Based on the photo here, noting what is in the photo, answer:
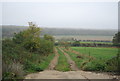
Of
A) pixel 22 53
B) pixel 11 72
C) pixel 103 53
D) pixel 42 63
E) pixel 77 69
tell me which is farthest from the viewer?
pixel 103 53

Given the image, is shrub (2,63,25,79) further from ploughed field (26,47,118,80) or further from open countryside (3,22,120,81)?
ploughed field (26,47,118,80)

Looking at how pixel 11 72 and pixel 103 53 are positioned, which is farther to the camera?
pixel 103 53

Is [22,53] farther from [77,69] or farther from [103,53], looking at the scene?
[103,53]

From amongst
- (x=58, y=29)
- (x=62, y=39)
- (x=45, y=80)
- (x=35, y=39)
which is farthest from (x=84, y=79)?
(x=62, y=39)

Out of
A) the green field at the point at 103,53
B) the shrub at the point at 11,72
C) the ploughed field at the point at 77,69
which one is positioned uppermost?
the shrub at the point at 11,72

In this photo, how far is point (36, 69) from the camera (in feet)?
29.9

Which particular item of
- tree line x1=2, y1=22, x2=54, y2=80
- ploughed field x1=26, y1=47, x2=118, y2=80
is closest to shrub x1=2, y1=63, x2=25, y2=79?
tree line x1=2, y1=22, x2=54, y2=80

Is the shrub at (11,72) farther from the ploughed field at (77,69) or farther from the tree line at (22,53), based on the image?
the ploughed field at (77,69)

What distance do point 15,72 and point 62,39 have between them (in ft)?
103

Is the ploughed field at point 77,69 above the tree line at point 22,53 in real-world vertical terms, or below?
below

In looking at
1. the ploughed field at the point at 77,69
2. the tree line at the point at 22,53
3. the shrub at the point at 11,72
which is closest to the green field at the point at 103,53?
the ploughed field at the point at 77,69

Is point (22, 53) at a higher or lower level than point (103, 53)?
higher

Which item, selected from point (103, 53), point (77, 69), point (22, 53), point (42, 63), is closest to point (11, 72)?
point (22, 53)

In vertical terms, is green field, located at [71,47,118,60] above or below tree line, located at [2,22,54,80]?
below
